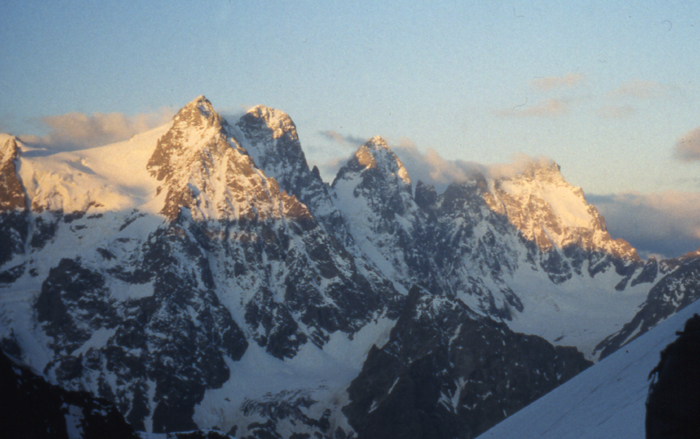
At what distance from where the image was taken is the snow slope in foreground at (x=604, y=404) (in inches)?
656

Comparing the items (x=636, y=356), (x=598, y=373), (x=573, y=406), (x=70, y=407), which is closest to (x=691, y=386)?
(x=573, y=406)

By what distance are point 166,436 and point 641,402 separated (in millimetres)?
39623

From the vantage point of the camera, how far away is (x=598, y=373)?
2556 centimetres

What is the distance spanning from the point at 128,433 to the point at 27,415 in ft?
35.2

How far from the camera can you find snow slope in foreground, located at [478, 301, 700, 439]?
16.7 meters

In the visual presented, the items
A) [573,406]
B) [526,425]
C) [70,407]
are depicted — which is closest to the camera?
[573,406]

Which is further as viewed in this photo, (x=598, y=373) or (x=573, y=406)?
(x=598, y=373)

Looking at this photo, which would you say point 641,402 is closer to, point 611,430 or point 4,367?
point 611,430

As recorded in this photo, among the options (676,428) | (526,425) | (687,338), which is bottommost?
(526,425)

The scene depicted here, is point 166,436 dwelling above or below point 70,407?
below

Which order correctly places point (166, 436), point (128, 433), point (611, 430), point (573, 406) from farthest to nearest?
point (166, 436) → point (128, 433) → point (573, 406) → point (611, 430)

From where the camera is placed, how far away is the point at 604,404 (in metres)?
19.3

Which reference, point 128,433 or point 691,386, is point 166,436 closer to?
point 128,433

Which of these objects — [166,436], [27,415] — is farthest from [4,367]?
[166,436]
